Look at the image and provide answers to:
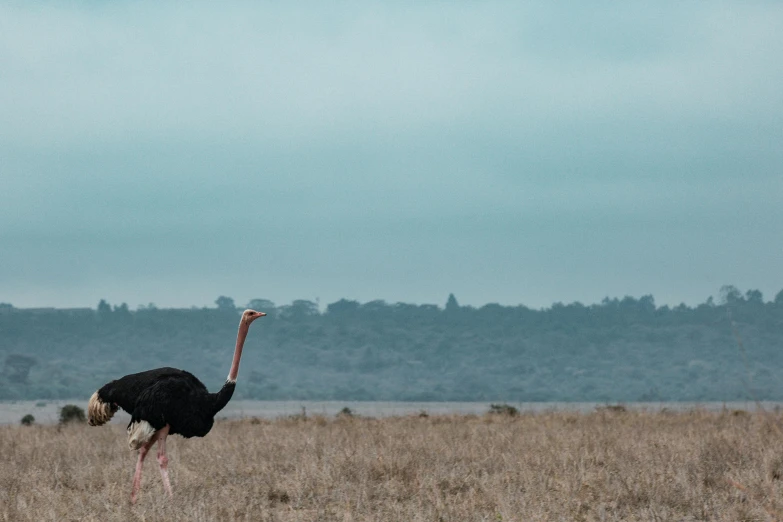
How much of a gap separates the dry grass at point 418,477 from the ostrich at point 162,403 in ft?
1.85

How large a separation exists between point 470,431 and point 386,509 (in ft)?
26.5

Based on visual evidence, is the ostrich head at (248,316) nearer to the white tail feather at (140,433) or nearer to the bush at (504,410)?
the white tail feather at (140,433)

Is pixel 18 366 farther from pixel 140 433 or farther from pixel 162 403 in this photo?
pixel 162 403

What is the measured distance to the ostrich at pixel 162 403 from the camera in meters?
12.1

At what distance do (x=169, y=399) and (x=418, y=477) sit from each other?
284cm

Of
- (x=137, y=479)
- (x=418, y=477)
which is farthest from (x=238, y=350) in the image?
(x=418, y=477)

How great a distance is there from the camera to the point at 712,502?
10664 millimetres

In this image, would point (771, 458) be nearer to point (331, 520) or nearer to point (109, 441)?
point (331, 520)

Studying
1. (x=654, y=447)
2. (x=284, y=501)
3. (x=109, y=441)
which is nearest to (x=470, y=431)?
(x=654, y=447)

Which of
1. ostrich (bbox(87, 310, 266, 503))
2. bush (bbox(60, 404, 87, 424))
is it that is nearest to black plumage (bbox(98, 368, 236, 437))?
ostrich (bbox(87, 310, 266, 503))

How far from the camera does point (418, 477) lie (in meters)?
12.3

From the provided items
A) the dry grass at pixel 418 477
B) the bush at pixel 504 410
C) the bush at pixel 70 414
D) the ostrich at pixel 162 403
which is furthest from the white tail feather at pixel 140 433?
the bush at pixel 70 414

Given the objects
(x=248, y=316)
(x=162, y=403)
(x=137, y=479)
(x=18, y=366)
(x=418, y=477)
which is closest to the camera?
(x=137, y=479)

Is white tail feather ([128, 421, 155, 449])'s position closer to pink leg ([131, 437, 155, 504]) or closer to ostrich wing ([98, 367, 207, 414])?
pink leg ([131, 437, 155, 504])
